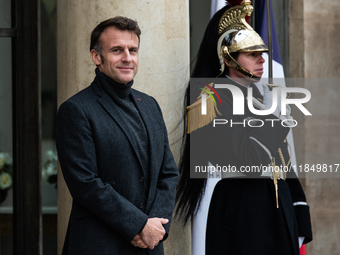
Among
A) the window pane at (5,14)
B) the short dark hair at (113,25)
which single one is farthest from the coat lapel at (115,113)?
the window pane at (5,14)

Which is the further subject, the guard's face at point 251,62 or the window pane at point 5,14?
the window pane at point 5,14

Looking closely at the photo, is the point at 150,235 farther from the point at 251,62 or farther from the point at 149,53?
the point at 149,53

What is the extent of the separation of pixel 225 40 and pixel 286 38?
2.08 metres

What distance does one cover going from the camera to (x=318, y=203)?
500cm

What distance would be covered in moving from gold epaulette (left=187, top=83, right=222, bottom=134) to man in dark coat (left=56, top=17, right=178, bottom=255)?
61 centimetres

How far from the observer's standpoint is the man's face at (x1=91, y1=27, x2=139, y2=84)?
244 cm

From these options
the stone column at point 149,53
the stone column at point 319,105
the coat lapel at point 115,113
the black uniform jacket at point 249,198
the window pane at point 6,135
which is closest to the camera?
the coat lapel at point 115,113

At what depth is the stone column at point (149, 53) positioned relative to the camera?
11.0 feet

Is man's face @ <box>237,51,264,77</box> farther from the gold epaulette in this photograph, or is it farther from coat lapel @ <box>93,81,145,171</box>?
coat lapel @ <box>93,81,145,171</box>

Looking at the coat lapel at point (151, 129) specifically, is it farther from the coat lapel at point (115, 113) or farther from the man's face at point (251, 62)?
the man's face at point (251, 62)

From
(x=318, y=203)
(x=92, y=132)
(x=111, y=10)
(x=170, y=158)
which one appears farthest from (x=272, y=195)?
(x=318, y=203)

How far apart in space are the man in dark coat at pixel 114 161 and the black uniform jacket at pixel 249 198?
58cm

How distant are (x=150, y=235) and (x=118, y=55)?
85 cm

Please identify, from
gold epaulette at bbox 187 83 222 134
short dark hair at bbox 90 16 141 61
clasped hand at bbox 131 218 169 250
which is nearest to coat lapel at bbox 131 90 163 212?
clasped hand at bbox 131 218 169 250
